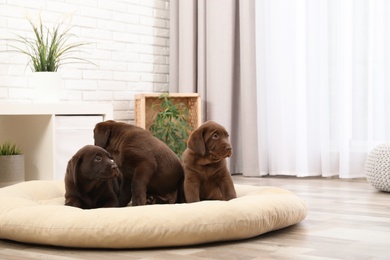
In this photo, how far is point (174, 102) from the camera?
15.9ft

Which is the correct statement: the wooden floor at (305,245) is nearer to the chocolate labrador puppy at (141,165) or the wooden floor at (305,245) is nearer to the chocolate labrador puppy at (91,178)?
the chocolate labrador puppy at (91,178)

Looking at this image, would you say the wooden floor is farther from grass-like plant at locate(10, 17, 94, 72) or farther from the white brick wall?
the white brick wall

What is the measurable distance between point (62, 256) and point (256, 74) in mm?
2995

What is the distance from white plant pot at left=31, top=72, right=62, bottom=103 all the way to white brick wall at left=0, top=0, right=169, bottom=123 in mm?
351

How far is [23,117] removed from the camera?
379cm

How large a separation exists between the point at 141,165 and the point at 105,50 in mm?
2346

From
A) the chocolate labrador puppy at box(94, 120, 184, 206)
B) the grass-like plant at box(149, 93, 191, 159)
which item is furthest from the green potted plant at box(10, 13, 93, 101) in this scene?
the chocolate labrador puppy at box(94, 120, 184, 206)

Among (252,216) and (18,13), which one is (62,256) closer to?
(252,216)

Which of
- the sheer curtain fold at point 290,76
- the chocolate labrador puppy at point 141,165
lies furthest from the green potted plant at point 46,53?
the chocolate labrador puppy at point 141,165

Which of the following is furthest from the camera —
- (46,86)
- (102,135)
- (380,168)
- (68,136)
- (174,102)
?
(174,102)

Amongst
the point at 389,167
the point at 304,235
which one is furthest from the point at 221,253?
the point at 389,167

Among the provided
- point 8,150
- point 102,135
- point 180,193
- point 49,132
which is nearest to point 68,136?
point 49,132

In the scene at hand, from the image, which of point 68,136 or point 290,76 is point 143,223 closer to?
point 68,136

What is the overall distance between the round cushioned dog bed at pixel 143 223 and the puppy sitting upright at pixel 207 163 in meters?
0.24
